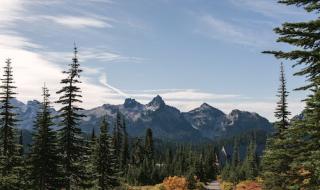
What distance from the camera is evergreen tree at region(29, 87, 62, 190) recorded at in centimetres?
3916

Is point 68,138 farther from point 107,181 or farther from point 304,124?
point 304,124

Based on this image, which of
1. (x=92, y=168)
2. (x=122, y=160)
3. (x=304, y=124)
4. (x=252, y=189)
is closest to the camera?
(x=304, y=124)

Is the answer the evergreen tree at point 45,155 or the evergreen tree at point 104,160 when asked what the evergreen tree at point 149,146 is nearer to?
the evergreen tree at point 104,160

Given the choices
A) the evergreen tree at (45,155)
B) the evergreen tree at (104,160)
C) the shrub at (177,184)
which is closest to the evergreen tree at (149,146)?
the shrub at (177,184)

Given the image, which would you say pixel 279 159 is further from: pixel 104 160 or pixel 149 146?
pixel 149 146

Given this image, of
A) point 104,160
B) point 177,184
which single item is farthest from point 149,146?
point 104,160

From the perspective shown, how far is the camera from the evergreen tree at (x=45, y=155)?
39.2 metres

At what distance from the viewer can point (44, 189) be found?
3984cm

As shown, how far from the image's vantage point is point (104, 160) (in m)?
48.0

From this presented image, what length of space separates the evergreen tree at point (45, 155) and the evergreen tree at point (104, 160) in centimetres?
822

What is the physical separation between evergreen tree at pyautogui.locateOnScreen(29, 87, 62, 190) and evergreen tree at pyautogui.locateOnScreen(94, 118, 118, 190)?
324 inches

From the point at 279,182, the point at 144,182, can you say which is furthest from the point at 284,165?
the point at 144,182

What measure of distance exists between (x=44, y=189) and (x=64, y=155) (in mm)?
3831

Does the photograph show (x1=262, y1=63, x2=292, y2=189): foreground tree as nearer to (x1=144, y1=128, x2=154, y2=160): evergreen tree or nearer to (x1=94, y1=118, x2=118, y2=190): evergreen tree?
(x1=94, y1=118, x2=118, y2=190): evergreen tree
